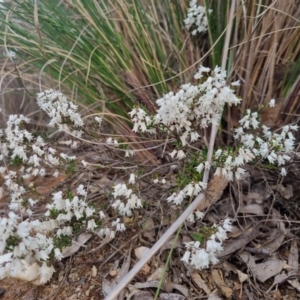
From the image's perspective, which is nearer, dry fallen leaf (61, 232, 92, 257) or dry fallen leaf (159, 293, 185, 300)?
dry fallen leaf (159, 293, 185, 300)

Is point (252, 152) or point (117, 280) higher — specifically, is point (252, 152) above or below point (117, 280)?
above

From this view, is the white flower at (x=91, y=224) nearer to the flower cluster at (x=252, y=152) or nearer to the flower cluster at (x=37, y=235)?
the flower cluster at (x=37, y=235)

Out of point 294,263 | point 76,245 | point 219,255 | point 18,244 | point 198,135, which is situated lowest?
point 294,263

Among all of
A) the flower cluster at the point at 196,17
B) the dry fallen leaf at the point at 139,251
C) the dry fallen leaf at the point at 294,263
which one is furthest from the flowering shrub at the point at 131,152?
the flower cluster at the point at 196,17

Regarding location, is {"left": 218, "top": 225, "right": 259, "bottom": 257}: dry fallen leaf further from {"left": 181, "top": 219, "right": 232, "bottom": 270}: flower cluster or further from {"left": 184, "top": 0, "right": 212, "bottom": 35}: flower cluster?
{"left": 184, "top": 0, "right": 212, "bottom": 35}: flower cluster

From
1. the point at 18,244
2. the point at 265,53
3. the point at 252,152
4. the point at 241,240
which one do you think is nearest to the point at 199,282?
the point at 241,240

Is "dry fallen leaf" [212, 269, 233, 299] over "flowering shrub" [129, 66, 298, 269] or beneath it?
beneath

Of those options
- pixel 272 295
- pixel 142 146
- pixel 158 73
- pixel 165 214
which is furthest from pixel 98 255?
pixel 158 73

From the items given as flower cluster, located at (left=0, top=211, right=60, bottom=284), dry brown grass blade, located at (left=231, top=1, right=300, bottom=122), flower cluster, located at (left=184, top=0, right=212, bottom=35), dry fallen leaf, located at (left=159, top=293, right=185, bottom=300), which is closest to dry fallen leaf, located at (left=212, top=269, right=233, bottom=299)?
dry fallen leaf, located at (left=159, top=293, right=185, bottom=300)

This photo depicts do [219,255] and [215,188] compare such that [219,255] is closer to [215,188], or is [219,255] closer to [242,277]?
[242,277]
